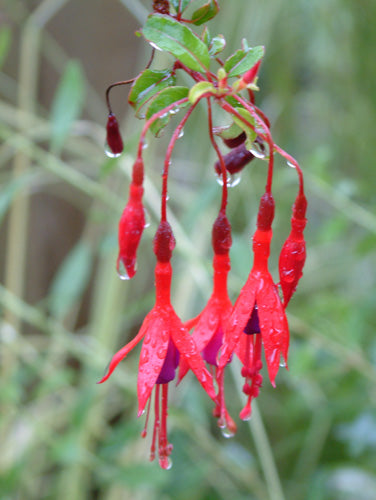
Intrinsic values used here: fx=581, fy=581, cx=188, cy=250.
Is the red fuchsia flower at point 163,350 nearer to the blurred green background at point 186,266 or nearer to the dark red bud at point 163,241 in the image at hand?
the dark red bud at point 163,241

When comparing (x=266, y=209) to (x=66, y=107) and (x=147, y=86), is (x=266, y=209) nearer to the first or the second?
(x=147, y=86)

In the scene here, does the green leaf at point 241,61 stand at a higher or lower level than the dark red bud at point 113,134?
higher

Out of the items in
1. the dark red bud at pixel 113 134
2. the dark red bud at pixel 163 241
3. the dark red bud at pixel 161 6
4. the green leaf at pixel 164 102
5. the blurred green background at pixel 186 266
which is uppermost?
the dark red bud at pixel 161 6

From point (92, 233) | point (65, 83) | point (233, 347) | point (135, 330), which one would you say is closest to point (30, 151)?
point (65, 83)

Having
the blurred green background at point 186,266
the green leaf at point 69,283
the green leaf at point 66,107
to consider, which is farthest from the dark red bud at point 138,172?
the green leaf at point 69,283

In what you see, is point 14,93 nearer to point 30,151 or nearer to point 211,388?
point 30,151

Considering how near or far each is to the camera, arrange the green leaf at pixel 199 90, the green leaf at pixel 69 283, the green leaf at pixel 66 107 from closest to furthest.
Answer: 1. the green leaf at pixel 199 90
2. the green leaf at pixel 66 107
3. the green leaf at pixel 69 283

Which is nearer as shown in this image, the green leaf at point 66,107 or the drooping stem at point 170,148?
the drooping stem at point 170,148
